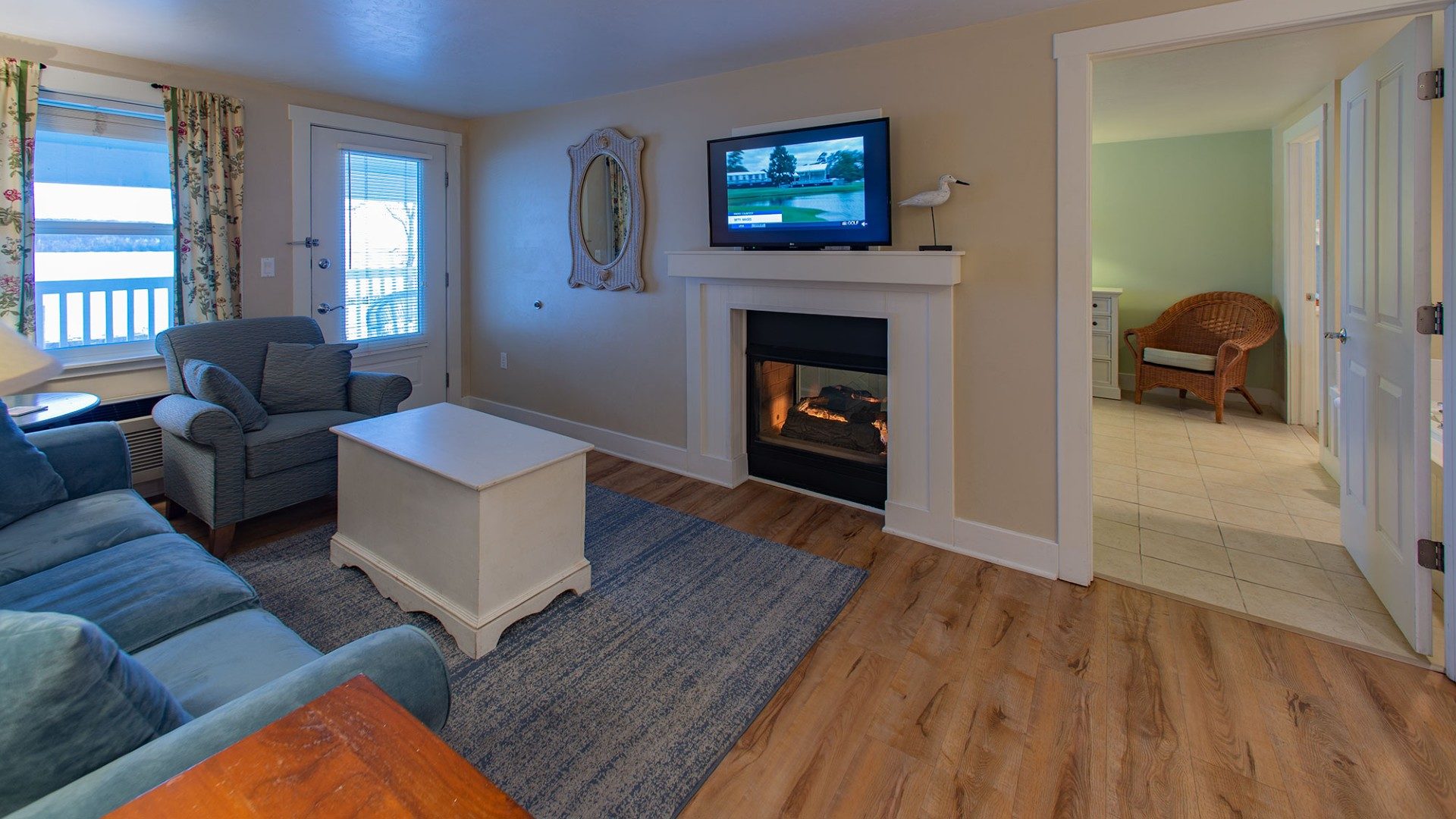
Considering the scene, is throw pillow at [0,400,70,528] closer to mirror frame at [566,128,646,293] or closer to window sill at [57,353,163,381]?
window sill at [57,353,163,381]

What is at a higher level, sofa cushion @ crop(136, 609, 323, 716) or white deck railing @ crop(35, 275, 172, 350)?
white deck railing @ crop(35, 275, 172, 350)

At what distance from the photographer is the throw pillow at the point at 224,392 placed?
9.64ft

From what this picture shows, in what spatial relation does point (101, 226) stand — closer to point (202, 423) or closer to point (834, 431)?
point (202, 423)

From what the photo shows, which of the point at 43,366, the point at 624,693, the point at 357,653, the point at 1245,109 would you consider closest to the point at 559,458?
the point at 624,693

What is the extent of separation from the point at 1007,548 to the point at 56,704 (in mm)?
2861

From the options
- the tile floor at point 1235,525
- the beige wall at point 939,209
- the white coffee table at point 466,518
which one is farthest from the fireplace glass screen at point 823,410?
the white coffee table at point 466,518

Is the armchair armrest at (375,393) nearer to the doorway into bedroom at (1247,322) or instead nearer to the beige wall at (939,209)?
the beige wall at (939,209)

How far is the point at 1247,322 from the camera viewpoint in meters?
5.38

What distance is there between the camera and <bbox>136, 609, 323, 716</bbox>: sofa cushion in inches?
52.3

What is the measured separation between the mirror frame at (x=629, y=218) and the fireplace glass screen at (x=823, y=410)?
1003mm

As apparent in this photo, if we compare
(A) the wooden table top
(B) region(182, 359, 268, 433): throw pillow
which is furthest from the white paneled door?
(B) region(182, 359, 268, 433): throw pillow

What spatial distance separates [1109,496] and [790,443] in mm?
1733

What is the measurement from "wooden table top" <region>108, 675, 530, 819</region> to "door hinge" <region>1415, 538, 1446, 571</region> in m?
2.73

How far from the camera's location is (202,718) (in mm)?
977
